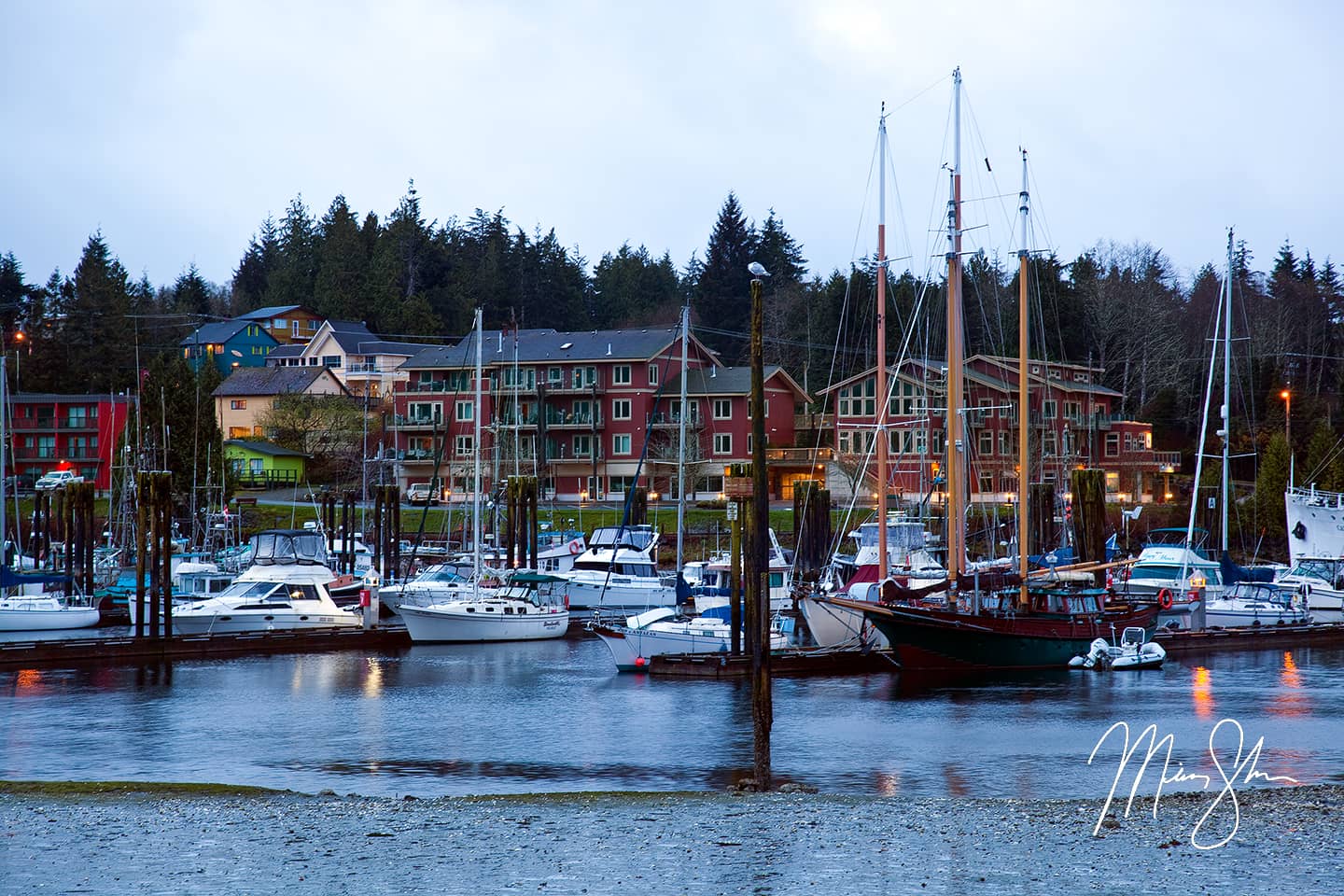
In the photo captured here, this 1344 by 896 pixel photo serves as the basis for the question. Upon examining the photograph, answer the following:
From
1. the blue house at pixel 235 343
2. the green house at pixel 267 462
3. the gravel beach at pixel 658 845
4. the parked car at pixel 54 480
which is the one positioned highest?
the blue house at pixel 235 343

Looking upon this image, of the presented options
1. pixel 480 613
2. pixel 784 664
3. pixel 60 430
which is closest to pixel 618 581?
pixel 480 613

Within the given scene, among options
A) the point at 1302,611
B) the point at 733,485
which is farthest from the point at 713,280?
the point at 733,485

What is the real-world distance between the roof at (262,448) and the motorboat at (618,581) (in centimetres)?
4690

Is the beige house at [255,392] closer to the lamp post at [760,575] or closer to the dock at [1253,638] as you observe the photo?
the dock at [1253,638]

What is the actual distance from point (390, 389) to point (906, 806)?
104m

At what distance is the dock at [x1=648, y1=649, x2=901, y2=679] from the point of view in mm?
40125

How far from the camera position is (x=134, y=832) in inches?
762

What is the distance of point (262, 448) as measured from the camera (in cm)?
10744

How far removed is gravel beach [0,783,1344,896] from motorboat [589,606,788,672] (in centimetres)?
2085

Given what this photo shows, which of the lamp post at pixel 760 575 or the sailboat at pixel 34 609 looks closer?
the lamp post at pixel 760 575

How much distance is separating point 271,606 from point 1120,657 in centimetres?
2953

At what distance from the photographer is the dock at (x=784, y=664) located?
40.1 metres

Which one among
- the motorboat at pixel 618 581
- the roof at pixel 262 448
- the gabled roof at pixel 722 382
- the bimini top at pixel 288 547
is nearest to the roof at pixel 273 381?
the roof at pixel 262 448

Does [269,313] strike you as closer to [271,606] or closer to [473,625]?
[271,606]
